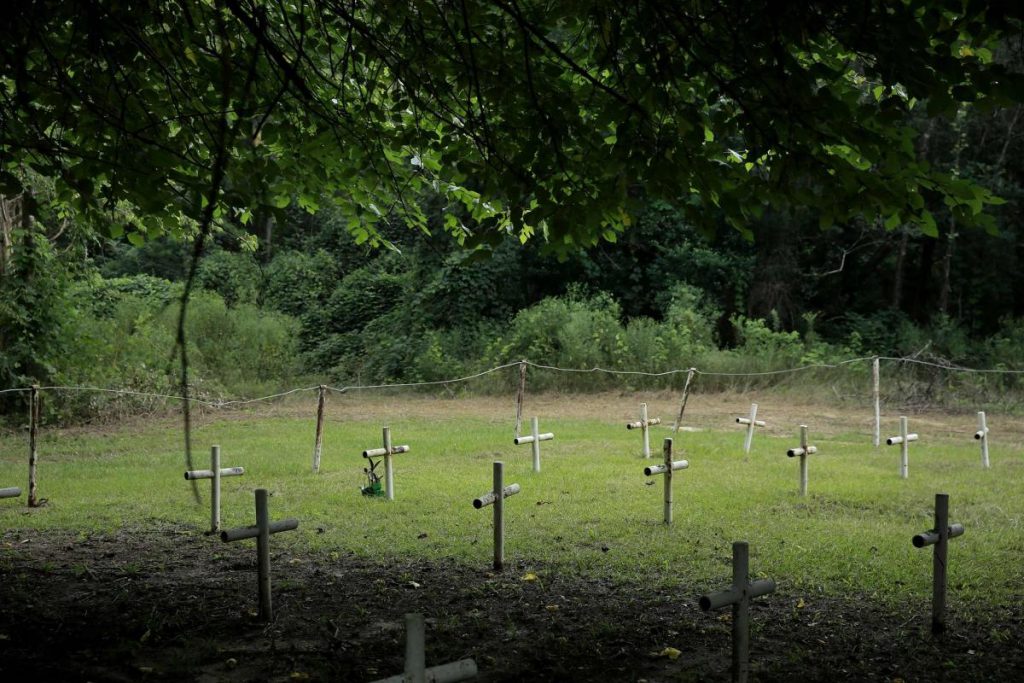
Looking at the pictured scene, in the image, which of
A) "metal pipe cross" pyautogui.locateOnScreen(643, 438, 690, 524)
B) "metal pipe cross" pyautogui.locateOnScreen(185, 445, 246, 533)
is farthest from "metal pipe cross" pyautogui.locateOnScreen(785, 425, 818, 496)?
"metal pipe cross" pyautogui.locateOnScreen(185, 445, 246, 533)

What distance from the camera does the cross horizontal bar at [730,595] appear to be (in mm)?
4277

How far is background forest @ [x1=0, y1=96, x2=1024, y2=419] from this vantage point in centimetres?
2227

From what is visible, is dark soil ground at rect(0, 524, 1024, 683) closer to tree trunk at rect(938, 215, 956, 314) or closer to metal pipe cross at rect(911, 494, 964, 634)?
metal pipe cross at rect(911, 494, 964, 634)

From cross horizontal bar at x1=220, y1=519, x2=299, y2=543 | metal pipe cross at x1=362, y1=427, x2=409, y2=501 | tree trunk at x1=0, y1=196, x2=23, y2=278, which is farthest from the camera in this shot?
tree trunk at x1=0, y1=196, x2=23, y2=278

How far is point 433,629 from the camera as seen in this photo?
604 centimetres

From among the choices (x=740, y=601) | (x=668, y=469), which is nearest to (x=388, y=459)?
(x=668, y=469)

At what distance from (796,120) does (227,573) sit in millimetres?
5503

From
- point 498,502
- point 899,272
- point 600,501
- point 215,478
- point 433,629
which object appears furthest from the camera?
point 899,272

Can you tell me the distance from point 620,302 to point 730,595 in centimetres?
2253

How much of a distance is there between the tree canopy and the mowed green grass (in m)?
3.18

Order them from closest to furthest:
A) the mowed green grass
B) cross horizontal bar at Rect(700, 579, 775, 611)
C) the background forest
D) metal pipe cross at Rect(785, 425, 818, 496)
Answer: cross horizontal bar at Rect(700, 579, 775, 611) < the mowed green grass < metal pipe cross at Rect(785, 425, 818, 496) < the background forest

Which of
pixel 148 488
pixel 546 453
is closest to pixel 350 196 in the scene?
pixel 148 488

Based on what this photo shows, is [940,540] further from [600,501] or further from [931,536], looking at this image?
[600,501]

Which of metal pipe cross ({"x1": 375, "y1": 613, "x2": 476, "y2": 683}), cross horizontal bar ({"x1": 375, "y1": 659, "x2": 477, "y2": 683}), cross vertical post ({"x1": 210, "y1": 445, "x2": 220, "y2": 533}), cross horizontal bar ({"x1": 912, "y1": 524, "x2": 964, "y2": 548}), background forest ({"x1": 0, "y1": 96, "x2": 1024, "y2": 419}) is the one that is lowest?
cross vertical post ({"x1": 210, "y1": 445, "x2": 220, "y2": 533})
